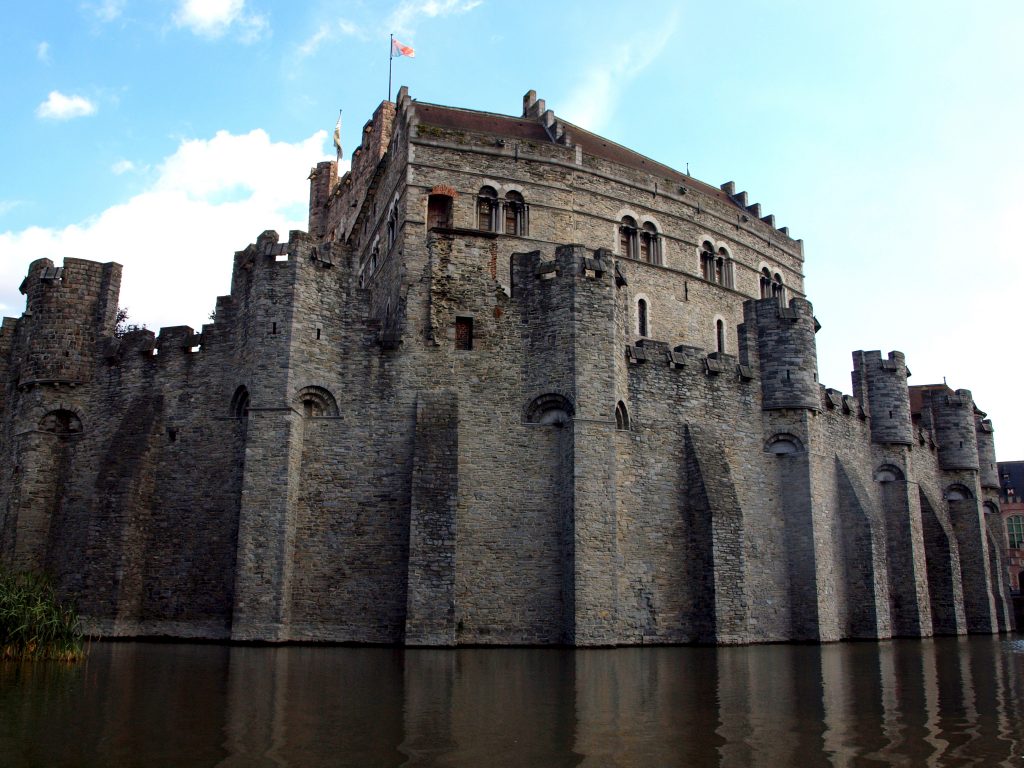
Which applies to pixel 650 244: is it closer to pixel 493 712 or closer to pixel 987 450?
pixel 987 450

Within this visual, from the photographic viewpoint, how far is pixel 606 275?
21250 millimetres

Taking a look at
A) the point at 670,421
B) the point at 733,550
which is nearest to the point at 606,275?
the point at 670,421

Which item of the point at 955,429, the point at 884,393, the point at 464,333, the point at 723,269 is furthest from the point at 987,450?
the point at 464,333

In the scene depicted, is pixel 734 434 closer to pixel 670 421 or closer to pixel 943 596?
pixel 670 421

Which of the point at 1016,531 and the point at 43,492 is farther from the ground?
the point at 1016,531

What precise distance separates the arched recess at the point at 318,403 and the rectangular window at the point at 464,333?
9.89 ft

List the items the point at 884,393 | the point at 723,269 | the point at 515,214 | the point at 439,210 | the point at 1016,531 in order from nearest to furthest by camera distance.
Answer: the point at 884,393 → the point at 439,210 → the point at 515,214 → the point at 723,269 → the point at 1016,531

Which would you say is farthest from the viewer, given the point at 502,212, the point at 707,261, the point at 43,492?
the point at 707,261

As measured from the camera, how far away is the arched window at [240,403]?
2041cm

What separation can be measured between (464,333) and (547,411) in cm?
257

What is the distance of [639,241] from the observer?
33625 millimetres

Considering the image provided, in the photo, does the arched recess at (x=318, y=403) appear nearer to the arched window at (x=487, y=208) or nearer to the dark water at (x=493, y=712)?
the dark water at (x=493, y=712)

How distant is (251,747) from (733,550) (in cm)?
1518

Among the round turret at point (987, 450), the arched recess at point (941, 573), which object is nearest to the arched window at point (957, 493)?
the arched recess at point (941, 573)
